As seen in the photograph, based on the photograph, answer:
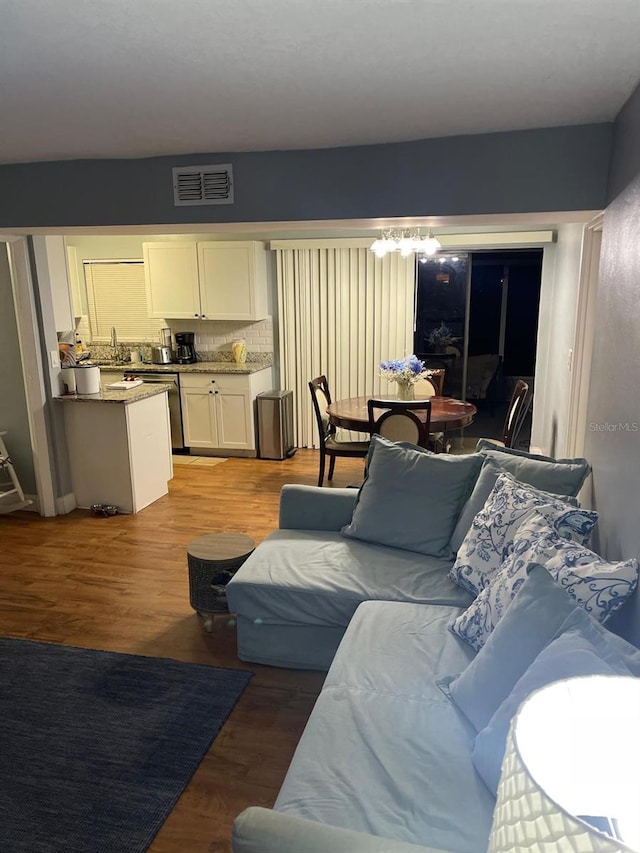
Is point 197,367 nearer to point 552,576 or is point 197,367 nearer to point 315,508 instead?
point 315,508

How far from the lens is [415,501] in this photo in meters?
2.82

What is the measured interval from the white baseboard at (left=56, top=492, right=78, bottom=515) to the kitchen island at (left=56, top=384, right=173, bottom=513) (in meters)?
0.03

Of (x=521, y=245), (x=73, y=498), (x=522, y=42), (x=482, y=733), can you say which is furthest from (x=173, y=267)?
(x=482, y=733)

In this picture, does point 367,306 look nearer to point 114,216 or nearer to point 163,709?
point 114,216

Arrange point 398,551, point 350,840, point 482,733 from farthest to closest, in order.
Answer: point 398,551 < point 482,733 < point 350,840

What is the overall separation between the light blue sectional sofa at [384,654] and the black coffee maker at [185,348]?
3.74 m

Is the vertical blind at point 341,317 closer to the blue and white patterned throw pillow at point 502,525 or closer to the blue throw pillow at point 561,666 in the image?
the blue and white patterned throw pillow at point 502,525

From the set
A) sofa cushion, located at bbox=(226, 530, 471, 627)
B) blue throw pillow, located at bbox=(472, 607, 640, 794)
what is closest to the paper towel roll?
sofa cushion, located at bbox=(226, 530, 471, 627)

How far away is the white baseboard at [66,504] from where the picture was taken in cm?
463

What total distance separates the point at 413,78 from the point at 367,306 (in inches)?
162

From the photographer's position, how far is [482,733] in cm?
154

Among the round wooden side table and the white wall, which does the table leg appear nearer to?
the round wooden side table

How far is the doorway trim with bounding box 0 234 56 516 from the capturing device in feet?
13.7

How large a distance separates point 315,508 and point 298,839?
1907mm
